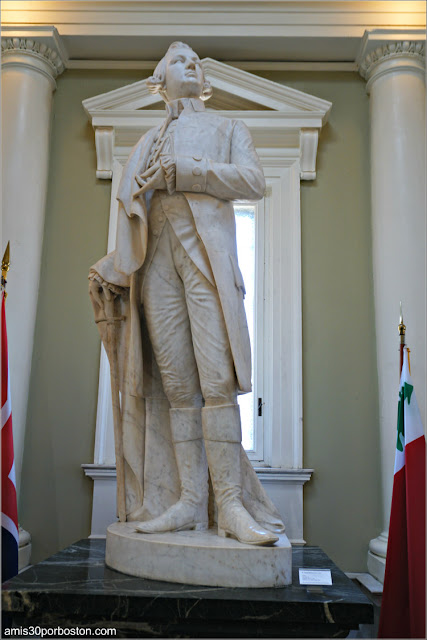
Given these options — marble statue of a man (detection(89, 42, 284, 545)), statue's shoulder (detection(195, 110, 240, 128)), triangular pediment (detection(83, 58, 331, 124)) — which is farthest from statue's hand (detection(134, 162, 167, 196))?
triangular pediment (detection(83, 58, 331, 124))

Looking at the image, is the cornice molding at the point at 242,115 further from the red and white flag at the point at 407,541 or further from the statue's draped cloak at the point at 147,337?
Answer: the red and white flag at the point at 407,541

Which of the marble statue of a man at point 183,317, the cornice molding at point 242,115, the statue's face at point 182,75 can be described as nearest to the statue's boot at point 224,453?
the marble statue of a man at point 183,317

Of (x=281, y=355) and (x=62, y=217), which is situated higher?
(x=62, y=217)

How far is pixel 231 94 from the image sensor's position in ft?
17.2

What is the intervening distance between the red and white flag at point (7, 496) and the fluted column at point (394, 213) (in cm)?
243

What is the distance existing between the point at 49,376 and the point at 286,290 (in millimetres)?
1985

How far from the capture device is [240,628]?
2.44 meters

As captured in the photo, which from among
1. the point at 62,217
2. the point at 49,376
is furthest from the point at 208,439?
the point at 62,217

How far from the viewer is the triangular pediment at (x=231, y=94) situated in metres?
5.20

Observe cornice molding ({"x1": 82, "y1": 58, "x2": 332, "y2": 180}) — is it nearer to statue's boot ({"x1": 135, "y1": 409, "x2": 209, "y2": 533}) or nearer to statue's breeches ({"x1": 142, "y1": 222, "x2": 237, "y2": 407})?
statue's breeches ({"x1": 142, "y1": 222, "x2": 237, "y2": 407})

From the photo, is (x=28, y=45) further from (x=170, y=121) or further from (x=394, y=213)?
(x=394, y=213)

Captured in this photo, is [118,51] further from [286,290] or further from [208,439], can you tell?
[208,439]

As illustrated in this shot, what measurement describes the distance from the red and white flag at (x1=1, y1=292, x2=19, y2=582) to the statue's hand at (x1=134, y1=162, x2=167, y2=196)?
65.9 inches

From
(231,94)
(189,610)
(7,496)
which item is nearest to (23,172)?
(231,94)
